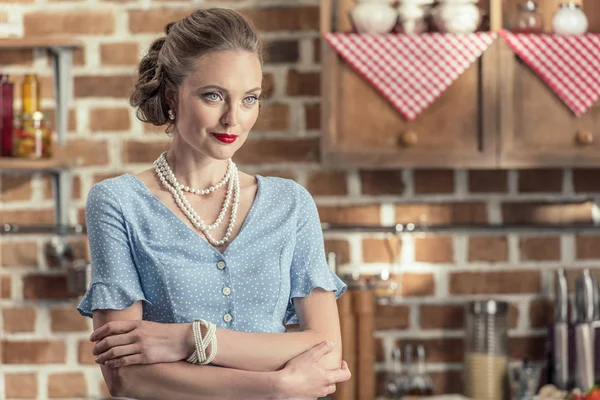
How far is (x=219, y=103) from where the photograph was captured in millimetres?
1537

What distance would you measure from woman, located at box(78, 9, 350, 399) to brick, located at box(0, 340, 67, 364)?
1.34 meters

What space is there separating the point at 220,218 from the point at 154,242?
0.40ft

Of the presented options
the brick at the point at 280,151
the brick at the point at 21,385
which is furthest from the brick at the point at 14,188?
the brick at the point at 280,151

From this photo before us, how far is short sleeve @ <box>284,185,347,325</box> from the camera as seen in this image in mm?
1662

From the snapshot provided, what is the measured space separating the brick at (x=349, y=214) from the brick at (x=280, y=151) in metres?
0.15

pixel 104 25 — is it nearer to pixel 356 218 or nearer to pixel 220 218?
pixel 356 218

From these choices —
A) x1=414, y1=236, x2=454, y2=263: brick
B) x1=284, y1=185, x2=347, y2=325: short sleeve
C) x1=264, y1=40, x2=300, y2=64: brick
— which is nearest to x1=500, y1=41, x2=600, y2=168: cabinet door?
x1=414, y1=236, x2=454, y2=263: brick

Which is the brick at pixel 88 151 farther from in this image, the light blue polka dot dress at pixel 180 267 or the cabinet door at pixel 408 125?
the light blue polka dot dress at pixel 180 267

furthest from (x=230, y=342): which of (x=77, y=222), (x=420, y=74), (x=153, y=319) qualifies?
(x=77, y=222)

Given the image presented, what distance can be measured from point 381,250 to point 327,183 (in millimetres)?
253

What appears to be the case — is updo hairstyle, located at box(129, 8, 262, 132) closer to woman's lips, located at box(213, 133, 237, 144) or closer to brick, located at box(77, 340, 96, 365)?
woman's lips, located at box(213, 133, 237, 144)

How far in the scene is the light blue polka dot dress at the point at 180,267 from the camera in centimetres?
155

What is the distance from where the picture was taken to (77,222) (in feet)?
9.46

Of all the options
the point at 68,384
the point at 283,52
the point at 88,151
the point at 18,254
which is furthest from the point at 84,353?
the point at 283,52
